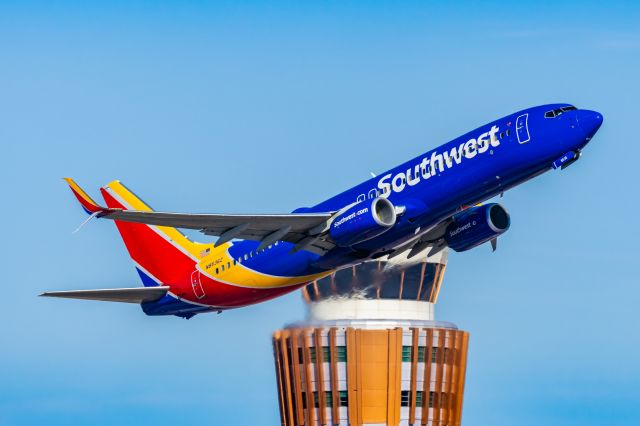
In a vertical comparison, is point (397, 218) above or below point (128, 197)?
below

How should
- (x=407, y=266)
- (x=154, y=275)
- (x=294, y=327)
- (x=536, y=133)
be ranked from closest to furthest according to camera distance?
(x=536, y=133) → (x=154, y=275) → (x=294, y=327) → (x=407, y=266)

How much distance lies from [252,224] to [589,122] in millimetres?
15752

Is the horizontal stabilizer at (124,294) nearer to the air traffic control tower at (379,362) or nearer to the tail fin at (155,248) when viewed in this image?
the tail fin at (155,248)

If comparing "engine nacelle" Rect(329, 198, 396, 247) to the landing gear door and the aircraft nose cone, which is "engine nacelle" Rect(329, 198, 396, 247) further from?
the aircraft nose cone

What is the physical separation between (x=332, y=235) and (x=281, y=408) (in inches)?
2348

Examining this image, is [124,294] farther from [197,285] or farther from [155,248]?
[155,248]

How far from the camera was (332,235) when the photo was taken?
6203 cm

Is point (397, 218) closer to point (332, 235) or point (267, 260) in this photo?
point (332, 235)

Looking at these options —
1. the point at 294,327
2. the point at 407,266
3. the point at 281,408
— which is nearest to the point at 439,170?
the point at 294,327

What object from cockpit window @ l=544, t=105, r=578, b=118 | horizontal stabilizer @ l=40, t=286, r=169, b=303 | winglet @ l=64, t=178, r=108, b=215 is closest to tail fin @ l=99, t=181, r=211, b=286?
horizontal stabilizer @ l=40, t=286, r=169, b=303

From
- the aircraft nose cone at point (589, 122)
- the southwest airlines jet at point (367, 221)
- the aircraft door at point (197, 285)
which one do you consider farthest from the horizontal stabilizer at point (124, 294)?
the aircraft nose cone at point (589, 122)

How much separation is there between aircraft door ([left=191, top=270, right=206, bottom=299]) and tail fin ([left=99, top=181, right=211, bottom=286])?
40cm

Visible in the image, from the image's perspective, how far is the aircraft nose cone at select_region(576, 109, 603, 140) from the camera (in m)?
58.4

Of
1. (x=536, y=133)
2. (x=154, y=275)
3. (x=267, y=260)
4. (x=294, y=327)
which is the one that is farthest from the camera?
(x=294, y=327)
